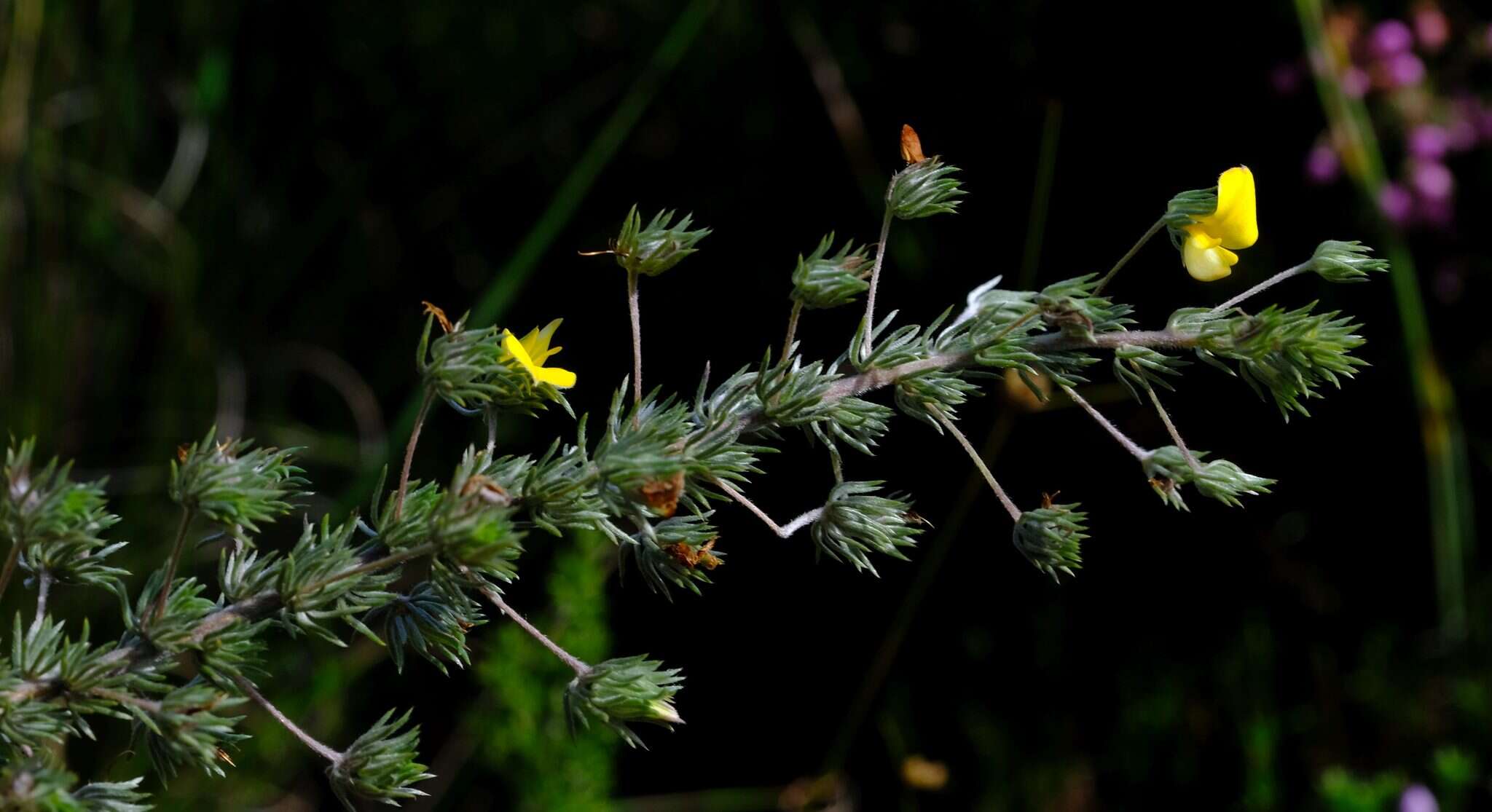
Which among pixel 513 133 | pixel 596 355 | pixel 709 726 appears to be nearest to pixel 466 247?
pixel 513 133

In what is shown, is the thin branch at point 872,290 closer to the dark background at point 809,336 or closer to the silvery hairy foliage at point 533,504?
the silvery hairy foliage at point 533,504

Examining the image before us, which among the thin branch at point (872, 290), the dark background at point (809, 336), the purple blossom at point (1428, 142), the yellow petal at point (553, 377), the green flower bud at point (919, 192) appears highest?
the green flower bud at point (919, 192)

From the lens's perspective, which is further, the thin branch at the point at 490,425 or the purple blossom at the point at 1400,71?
the purple blossom at the point at 1400,71

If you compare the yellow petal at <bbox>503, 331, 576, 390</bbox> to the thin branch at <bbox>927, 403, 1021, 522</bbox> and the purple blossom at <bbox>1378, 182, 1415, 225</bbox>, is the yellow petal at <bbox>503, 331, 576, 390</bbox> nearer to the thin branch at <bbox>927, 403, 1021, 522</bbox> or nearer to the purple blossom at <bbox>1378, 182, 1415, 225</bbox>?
the thin branch at <bbox>927, 403, 1021, 522</bbox>

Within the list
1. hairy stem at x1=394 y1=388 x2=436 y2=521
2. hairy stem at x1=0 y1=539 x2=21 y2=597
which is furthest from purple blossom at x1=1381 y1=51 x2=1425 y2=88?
hairy stem at x1=0 y1=539 x2=21 y2=597

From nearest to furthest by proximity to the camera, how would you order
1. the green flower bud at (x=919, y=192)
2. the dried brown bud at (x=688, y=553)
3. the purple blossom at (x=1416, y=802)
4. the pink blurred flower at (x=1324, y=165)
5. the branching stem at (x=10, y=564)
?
the branching stem at (x=10, y=564) < the dried brown bud at (x=688, y=553) < the green flower bud at (x=919, y=192) < the purple blossom at (x=1416, y=802) < the pink blurred flower at (x=1324, y=165)

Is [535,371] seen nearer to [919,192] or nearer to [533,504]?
[533,504]

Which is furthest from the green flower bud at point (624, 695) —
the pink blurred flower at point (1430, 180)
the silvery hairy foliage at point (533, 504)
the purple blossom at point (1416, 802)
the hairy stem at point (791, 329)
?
the pink blurred flower at point (1430, 180)
